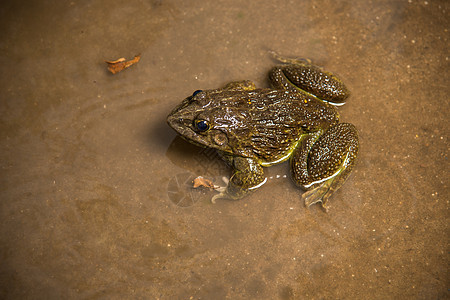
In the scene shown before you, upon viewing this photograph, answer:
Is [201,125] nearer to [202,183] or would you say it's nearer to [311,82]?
[202,183]

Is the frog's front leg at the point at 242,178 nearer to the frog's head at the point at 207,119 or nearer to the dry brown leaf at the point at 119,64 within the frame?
the frog's head at the point at 207,119

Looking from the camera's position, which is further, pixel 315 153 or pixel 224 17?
pixel 224 17

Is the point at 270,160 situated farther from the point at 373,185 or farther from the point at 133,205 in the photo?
the point at 133,205

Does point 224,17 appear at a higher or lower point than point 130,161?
higher

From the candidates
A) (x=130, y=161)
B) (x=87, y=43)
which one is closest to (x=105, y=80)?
(x=87, y=43)

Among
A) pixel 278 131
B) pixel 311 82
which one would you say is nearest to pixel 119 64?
pixel 278 131

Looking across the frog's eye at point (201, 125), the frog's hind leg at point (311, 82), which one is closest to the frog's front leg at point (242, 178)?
the frog's eye at point (201, 125)

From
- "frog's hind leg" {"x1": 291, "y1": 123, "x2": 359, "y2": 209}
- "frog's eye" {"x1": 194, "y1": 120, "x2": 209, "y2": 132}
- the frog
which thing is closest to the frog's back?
the frog
